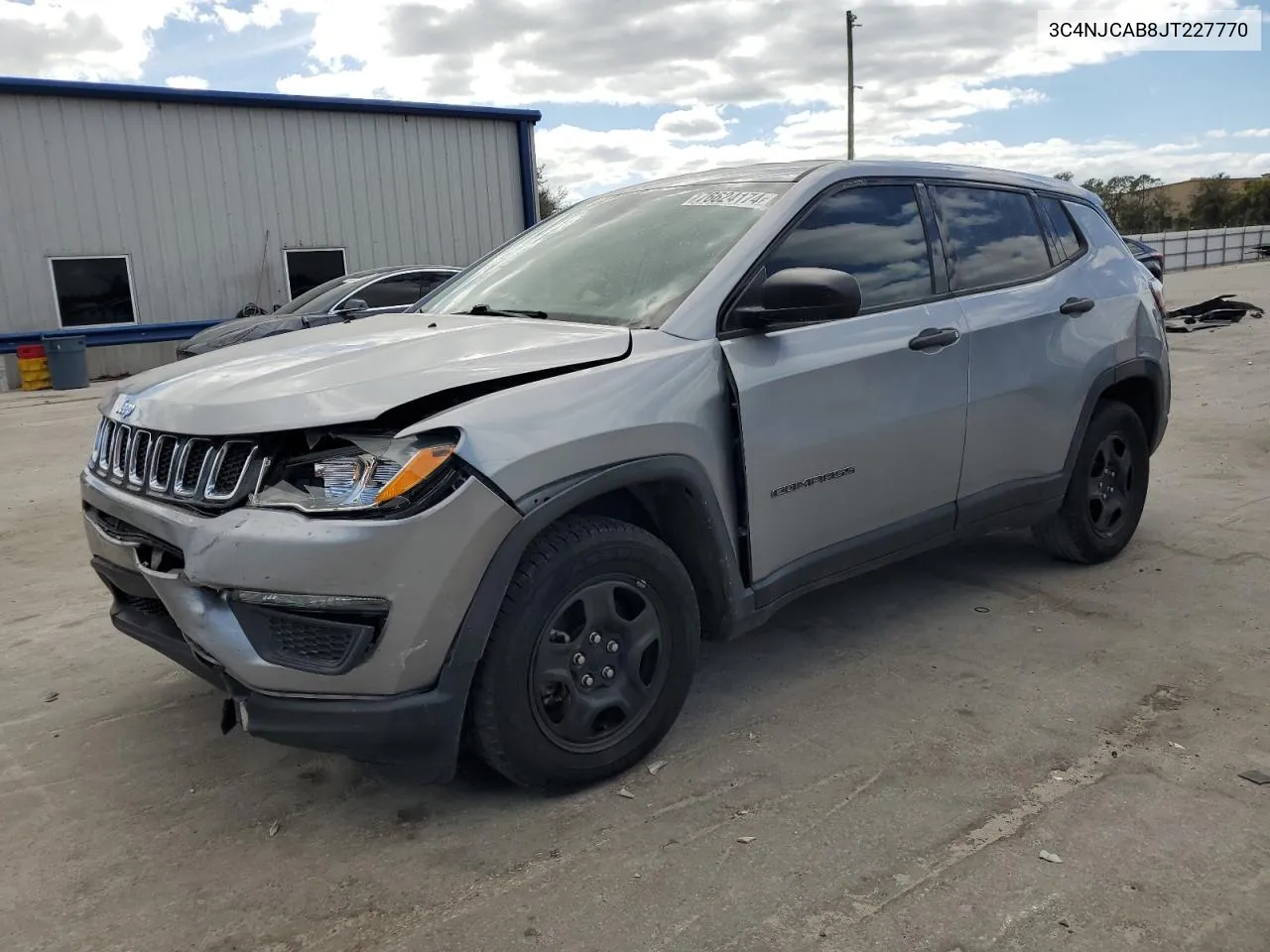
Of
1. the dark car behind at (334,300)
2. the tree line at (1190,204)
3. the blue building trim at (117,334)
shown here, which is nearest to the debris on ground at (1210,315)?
the dark car behind at (334,300)

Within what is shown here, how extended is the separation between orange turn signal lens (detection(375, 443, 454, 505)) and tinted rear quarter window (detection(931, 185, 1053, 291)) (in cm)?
243

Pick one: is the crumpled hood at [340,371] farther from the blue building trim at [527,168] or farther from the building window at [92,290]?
the blue building trim at [527,168]

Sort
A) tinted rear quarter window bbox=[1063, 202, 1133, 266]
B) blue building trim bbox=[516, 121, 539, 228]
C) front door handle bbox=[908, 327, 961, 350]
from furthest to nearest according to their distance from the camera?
1. blue building trim bbox=[516, 121, 539, 228]
2. tinted rear quarter window bbox=[1063, 202, 1133, 266]
3. front door handle bbox=[908, 327, 961, 350]

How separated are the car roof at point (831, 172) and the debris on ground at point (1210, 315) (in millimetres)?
13662

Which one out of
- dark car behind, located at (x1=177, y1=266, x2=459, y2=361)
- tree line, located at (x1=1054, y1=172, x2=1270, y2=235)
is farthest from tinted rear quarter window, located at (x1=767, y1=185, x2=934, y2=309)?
tree line, located at (x1=1054, y1=172, x2=1270, y2=235)

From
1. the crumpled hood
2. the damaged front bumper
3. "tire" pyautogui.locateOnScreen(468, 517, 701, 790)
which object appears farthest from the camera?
"tire" pyautogui.locateOnScreen(468, 517, 701, 790)

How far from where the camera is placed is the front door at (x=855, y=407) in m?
3.39

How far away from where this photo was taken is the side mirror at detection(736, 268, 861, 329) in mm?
3205

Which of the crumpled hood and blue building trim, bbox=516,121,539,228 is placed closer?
the crumpled hood

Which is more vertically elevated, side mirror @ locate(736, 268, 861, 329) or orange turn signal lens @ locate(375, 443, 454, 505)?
side mirror @ locate(736, 268, 861, 329)

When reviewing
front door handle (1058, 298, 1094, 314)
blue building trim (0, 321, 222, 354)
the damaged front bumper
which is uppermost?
front door handle (1058, 298, 1094, 314)

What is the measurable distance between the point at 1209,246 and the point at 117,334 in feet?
137

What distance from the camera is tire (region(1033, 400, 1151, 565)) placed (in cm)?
489

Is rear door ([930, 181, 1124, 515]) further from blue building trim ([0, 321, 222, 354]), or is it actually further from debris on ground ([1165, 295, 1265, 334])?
blue building trim ([0, 321, 222, 354])
